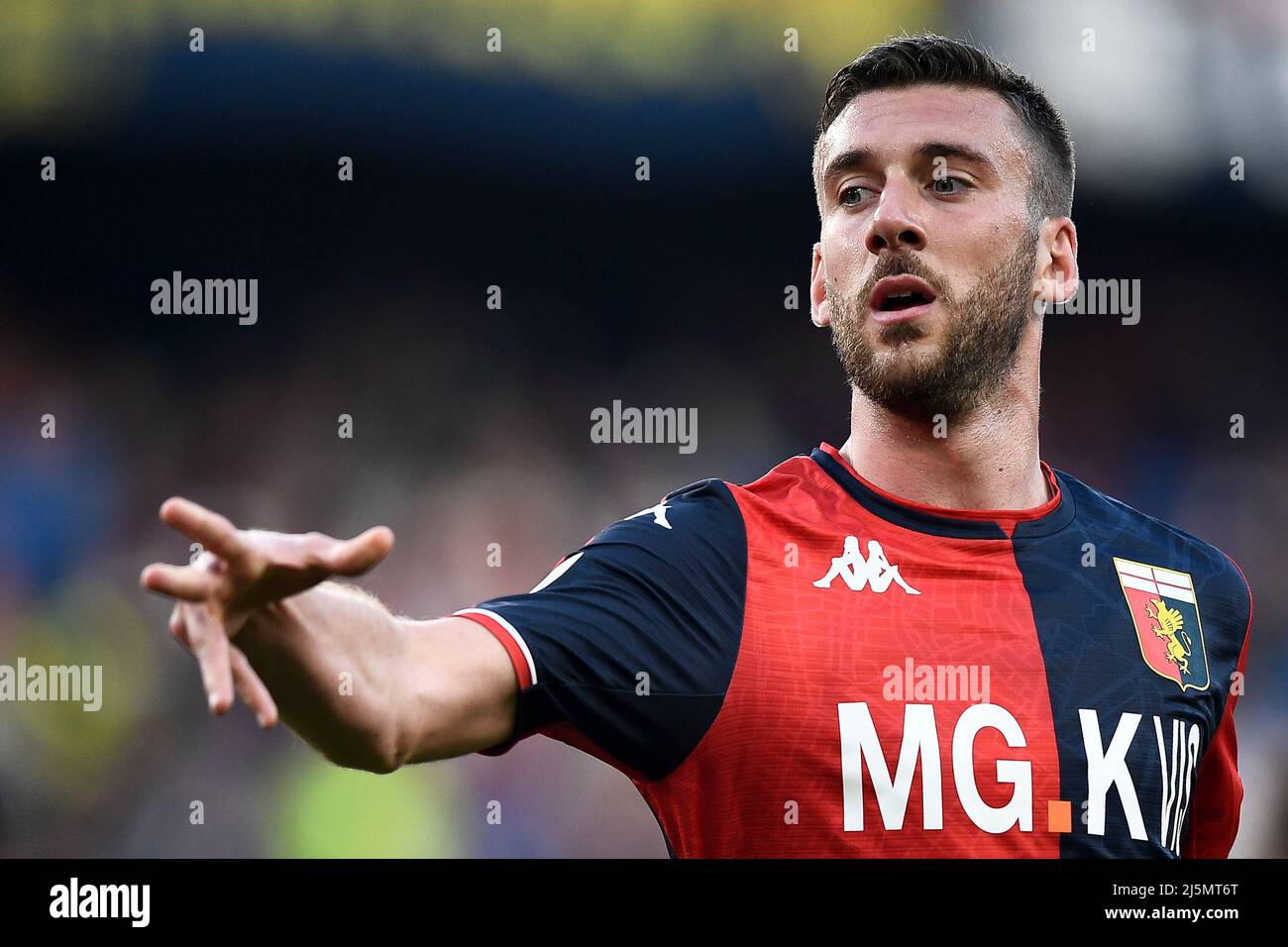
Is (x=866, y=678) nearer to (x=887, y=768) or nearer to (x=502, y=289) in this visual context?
(x=887, y=768)

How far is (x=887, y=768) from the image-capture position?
2777 mm

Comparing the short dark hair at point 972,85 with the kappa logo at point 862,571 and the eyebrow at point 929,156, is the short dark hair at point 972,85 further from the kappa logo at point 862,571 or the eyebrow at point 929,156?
the kappa logo at point 862,571

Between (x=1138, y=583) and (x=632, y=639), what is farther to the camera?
(x=1138, y=583)

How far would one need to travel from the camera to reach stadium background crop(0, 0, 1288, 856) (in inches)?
258

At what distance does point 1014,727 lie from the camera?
2.91 meters

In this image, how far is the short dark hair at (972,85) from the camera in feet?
11.7

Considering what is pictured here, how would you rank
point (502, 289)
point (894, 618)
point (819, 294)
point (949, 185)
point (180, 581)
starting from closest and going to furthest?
point (180, 581)
point (894, 618)
point (949, 185)
point (819, 294)
point (502, 289)

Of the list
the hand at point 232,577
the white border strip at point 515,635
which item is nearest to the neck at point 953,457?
the white border strip at point 515,635

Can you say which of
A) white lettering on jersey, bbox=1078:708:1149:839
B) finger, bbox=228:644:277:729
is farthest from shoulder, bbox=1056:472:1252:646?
finger, bbox=228:644:277:729

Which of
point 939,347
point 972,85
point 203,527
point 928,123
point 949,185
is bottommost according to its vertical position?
point 203,527

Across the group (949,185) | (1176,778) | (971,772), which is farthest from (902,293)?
(1176,778)

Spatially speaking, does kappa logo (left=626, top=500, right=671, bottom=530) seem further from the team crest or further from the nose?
the team crest

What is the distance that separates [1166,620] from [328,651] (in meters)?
2.06
